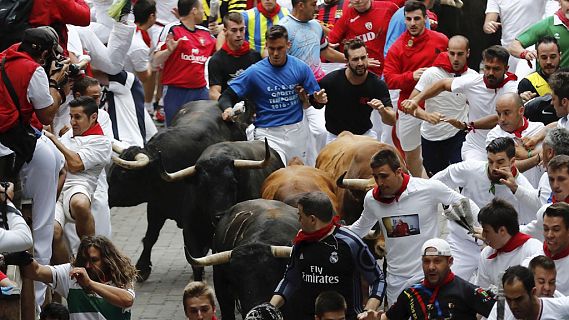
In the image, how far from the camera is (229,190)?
14.5m

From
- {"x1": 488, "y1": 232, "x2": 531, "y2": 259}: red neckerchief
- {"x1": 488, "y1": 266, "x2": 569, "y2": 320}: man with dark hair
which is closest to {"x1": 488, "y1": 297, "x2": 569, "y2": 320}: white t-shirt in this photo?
{"x1": 488, "y1": 266, "x2": 569, "y2": 320}: man with dark hair

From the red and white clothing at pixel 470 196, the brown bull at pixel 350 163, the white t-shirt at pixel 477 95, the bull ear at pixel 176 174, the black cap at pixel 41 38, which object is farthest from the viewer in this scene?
the bull ear at pixel 176 174

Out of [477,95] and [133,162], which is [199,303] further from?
[477,95]

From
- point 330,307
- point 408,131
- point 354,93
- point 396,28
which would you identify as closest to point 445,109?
point 408,131

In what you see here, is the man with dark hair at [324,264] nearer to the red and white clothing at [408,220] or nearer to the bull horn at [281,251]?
the red and white clothing at [408,220]

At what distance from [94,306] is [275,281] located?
2115mm

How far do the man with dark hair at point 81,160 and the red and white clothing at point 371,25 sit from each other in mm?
5274

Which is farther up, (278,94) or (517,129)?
(517,129)

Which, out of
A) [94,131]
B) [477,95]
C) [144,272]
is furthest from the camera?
[144,272]

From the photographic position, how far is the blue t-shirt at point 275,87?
600 inches

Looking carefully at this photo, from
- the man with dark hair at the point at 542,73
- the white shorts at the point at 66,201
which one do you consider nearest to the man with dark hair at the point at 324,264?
the white shorts at the point at 66,201

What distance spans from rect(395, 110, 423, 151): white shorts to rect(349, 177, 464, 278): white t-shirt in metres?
4.88

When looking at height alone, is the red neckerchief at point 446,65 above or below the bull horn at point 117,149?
above

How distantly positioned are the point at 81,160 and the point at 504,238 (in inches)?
169
